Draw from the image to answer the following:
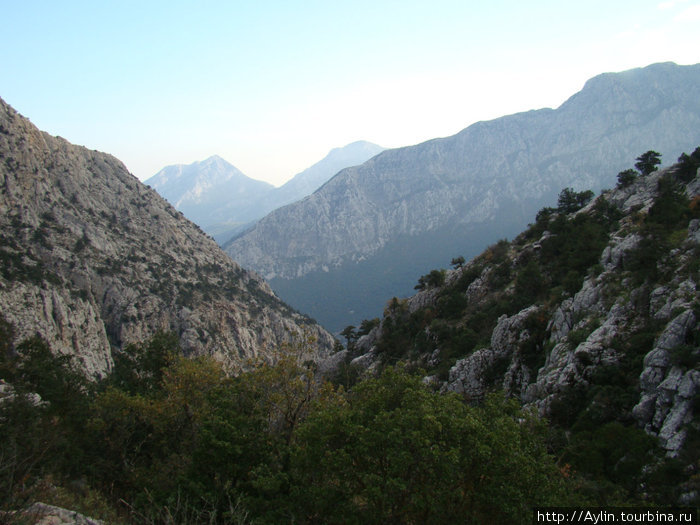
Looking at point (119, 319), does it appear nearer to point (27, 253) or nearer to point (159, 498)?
point (27, 253)

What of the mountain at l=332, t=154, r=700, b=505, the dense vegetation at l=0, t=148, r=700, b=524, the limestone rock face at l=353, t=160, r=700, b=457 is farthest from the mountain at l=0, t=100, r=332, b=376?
the limestone rock face at l=353, t=160, r=700, b=457

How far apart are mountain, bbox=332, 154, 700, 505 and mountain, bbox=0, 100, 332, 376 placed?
36110mm

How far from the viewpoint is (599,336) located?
97.5 ft

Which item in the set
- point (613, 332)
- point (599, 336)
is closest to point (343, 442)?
point (599, 336)

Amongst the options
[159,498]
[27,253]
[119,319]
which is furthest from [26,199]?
[159,498]

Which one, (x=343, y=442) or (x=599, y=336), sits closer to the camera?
(x=343, y=442)

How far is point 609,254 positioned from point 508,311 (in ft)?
39.7

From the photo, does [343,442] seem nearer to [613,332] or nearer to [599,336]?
[599,336]

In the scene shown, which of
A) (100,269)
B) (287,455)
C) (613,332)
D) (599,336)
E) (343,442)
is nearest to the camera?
(343,442)

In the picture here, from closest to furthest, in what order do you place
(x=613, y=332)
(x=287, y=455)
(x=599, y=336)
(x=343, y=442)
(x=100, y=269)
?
(x=343, y=442)
(x=287, y=455)
(x=613, y=332)
(x=599, y=336)
(x=100, y=269)

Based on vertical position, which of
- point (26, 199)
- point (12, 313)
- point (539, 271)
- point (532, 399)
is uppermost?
point (26, 199)

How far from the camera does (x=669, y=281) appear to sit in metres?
29.5

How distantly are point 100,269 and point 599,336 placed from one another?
102 meters

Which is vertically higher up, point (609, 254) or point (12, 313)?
point (12, 313)
